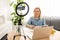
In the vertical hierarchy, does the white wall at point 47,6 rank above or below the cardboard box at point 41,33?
above

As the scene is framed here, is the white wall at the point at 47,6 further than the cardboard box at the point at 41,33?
Yes

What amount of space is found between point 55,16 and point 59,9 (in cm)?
27

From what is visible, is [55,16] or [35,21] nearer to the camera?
[35,21]

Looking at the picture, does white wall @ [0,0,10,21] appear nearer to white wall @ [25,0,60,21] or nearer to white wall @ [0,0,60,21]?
white wall @ [0,0,60,21]

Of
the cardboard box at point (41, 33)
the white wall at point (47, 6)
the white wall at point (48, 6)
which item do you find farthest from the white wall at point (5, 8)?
the cardboard box at point (41, 33)

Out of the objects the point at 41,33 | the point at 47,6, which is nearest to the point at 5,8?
the point at 47,6

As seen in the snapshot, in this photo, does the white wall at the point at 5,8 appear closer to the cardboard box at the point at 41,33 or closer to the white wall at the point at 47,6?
the white wall at the point at 47,6

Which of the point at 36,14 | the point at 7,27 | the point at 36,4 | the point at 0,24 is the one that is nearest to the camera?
the point at 36,14

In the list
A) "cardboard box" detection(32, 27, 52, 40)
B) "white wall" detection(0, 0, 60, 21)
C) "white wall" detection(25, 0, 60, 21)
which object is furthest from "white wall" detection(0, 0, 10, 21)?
"cardboard box" detection(32, 27, 52, 40)

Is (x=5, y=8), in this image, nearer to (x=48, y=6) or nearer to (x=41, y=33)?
(x=48, y=6)

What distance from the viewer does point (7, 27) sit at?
3596mm

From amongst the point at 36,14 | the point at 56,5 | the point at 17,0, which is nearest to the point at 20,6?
the point at 36,14

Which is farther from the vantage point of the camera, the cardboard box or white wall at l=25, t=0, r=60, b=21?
white wall at l=25, t=0, r=60, b=21

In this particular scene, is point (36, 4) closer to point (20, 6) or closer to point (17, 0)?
point (17, 0)
